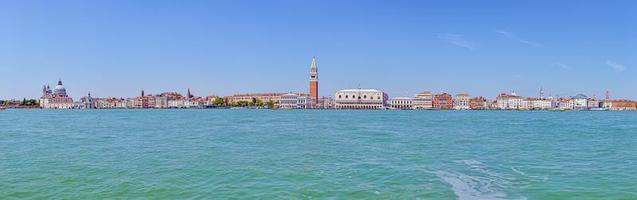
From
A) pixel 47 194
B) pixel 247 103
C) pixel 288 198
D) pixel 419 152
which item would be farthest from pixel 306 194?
pixel 247 103

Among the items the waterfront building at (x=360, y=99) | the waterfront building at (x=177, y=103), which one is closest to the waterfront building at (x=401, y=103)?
the waterfront building at (x=360, y=99)

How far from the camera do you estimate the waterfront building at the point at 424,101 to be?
521 ft

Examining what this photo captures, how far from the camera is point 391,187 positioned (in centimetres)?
1161

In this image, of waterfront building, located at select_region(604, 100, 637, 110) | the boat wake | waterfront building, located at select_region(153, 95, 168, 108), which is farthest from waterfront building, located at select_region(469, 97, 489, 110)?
the boat wake

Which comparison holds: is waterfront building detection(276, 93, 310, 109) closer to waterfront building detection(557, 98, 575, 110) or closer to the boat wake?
waterfront building detection(557, 98, 575, 110)

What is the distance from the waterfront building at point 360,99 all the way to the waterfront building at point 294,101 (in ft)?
30.7

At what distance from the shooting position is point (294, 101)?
519 ft

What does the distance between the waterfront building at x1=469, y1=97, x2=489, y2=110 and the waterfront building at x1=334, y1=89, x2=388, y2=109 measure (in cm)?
2790

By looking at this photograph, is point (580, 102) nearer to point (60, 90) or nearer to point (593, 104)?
point (593, 104)

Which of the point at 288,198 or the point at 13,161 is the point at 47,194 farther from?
the point at 13,161

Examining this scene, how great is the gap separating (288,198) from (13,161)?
1012cm

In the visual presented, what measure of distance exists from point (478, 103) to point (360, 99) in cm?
3815

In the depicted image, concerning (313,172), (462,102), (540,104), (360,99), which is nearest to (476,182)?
(313,172)

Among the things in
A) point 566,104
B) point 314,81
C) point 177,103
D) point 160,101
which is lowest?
point 566,104
